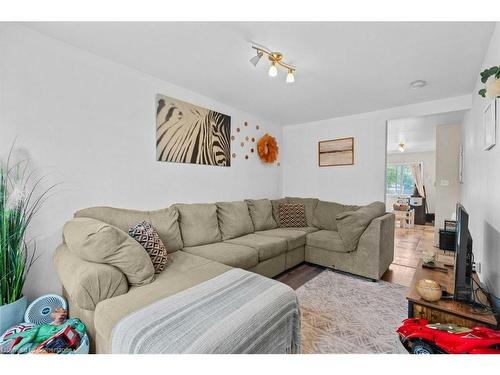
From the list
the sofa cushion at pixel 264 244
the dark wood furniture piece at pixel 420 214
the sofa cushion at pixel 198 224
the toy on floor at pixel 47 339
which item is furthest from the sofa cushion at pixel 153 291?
the dark wood furniture piece at pixel 420 214

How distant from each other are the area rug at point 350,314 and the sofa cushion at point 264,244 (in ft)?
1.55

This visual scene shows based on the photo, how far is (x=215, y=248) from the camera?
2.41 metres

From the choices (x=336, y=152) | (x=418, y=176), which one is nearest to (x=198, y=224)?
(x=336, y=152)

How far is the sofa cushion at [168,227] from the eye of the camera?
7.30ft

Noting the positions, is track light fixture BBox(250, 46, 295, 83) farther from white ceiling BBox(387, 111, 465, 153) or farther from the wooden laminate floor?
white ceiling BBox(387, 111, 465, 153)

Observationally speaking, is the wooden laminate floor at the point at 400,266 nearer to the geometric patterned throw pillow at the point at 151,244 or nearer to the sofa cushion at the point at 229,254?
the sofa cushion at the point at 229,254

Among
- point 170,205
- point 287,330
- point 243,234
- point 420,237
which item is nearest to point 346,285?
point 243,234

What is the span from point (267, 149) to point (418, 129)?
3.43 m

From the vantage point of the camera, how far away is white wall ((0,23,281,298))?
169 centimetres

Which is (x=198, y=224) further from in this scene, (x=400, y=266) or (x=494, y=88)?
(x=400, y=266)

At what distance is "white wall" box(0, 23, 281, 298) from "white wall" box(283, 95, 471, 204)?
7.58ft

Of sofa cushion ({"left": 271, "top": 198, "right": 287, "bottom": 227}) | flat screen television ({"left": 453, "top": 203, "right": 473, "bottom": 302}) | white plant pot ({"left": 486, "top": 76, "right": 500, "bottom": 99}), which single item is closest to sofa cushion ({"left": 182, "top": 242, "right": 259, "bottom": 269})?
sofa cushion ({"left": 271, "top": 198, "right": 287, "bottom": 227})
